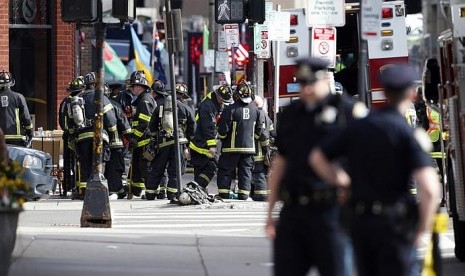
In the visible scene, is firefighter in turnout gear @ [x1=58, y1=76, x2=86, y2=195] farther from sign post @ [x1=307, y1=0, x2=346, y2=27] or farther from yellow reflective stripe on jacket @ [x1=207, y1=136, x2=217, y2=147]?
sign post @ [x1=307, y1=0, x2=346, y2=27]

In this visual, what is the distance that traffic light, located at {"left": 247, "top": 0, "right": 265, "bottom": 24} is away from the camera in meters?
22.1

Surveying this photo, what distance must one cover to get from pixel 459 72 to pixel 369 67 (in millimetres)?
9774

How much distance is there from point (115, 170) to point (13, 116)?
1.95 metres

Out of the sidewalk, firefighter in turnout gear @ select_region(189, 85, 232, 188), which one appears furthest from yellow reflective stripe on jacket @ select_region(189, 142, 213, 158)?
the sidewalk

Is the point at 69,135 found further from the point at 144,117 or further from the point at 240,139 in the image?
the point at 240,139

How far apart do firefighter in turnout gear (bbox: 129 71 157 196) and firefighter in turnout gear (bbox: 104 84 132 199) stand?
18 centimetres

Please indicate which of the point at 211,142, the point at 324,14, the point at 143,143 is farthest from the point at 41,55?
the point at 324,14

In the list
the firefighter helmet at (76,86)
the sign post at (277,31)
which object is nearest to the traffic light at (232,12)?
the sign post at (277,31)

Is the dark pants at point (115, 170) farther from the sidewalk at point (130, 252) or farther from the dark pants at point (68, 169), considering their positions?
the sidewalk at point (130, 252)

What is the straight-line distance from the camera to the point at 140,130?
23.0m

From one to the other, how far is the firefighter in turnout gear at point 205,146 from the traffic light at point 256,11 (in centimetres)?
142

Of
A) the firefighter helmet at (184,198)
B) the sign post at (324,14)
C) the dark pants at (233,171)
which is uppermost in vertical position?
the sign post at (324,14)

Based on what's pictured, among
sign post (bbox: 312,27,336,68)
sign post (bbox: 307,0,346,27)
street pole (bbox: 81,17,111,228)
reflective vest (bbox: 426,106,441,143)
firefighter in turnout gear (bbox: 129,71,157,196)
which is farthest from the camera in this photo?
firefighter in turnout gear (bbox: 129,71,157,196)

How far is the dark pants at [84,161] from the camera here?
2225cm
